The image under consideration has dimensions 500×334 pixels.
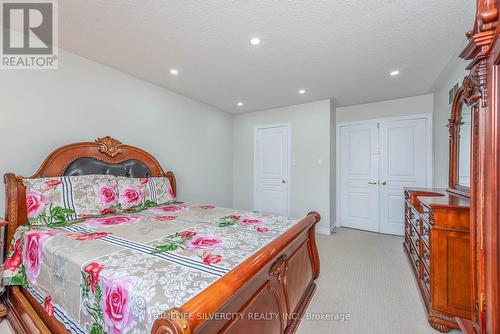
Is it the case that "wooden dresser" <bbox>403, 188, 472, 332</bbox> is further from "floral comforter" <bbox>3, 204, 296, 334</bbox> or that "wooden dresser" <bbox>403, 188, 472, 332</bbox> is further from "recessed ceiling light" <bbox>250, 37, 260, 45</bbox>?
"recessed ceiling light" <bbox>250, 37, 260, 45</bbox>

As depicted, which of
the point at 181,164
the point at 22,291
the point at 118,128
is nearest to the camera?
the point at 22,291

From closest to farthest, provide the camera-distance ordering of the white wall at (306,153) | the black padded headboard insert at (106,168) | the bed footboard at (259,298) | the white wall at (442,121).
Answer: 1. the bed footboard at (259,298)
2. the black padded headboard insert at (106,168)
3. the white wall at (442,121)
4. the white wall at (306,153)

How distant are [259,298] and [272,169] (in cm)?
361

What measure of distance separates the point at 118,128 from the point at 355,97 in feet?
12.4

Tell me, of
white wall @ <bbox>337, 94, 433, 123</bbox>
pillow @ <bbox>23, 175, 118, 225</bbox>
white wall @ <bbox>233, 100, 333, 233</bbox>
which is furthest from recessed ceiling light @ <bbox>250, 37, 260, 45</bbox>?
white wall @ <bbox>337, 94, 433, 123</bbox>

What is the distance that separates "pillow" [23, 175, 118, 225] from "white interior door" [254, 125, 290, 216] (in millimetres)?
2994

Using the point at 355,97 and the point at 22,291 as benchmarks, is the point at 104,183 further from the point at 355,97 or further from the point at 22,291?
the point at 355,97

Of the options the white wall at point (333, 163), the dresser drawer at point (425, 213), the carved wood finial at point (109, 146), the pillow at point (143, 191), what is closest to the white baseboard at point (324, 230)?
the white wall at point (333, 163)

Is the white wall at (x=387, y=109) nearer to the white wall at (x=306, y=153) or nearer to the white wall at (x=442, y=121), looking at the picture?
the white wall at (x=442, y=121)

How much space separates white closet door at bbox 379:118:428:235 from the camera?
149 inches

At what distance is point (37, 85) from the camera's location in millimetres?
2221

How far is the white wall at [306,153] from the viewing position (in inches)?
159

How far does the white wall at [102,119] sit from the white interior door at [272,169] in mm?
930

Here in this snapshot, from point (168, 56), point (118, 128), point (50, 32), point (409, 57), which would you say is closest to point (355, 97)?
point (409, 57)
